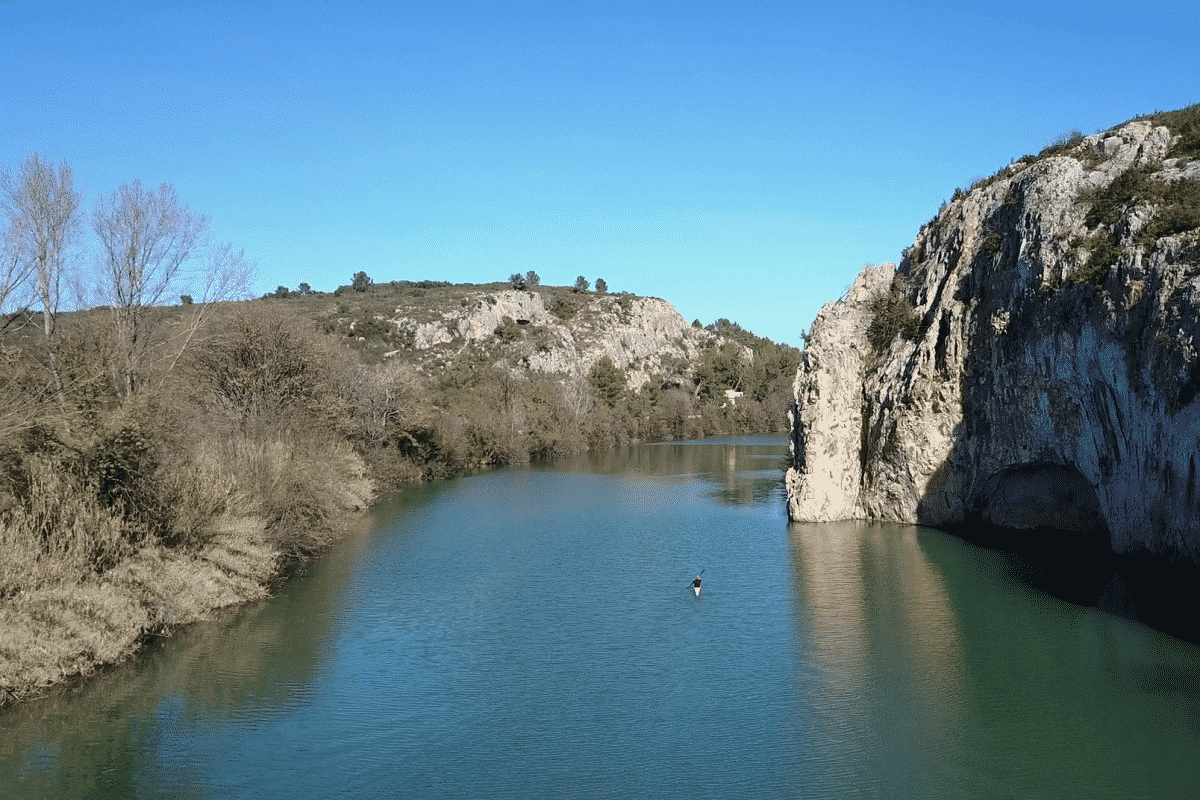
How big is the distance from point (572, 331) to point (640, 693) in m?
103

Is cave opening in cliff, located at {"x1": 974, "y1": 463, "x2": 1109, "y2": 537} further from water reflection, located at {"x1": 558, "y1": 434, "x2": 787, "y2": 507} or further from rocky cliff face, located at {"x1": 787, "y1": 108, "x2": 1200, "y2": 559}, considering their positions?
water reflection, located at {"x1": 558, "y1": 434, "x2": 787, "y2": 507}

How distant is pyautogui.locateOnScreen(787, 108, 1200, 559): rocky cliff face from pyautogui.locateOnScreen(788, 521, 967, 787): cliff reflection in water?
3.90 m

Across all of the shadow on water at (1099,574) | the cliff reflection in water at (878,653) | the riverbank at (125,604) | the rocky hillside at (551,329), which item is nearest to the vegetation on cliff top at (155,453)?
the riverbank at (125,604)

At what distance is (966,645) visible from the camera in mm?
20219

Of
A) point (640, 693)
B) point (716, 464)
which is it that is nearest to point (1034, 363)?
point (640, 693)

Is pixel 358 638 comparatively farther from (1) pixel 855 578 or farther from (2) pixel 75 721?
(1) pixel 855 578

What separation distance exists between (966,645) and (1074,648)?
2.17 m

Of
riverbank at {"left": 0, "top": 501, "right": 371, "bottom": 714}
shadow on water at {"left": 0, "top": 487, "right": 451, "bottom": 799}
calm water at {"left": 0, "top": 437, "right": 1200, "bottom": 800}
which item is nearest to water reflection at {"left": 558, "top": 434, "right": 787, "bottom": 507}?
calm water at {"left": 0, "top": 437, "right": 1200, "bottom": 800}

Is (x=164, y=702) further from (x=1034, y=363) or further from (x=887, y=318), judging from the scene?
(x=887, y=318)

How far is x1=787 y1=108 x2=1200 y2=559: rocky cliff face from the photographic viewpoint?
21453mm

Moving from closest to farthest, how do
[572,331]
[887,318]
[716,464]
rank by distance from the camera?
[887,318] → [716,464] → [572,331]

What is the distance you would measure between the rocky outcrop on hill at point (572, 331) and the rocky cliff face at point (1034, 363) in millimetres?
61563

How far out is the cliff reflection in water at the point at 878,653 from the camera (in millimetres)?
14859

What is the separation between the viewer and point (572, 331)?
119 metres
